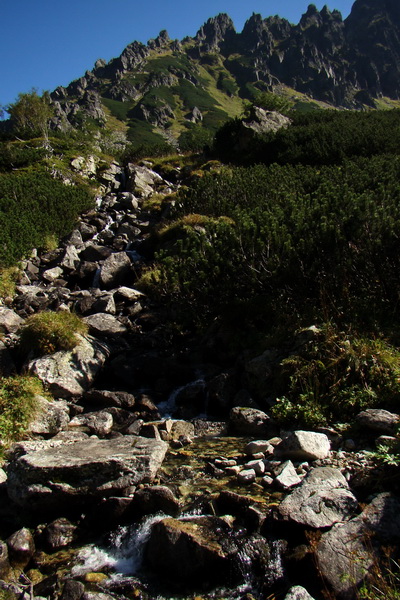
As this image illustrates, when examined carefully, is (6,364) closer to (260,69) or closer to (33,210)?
(33,210)

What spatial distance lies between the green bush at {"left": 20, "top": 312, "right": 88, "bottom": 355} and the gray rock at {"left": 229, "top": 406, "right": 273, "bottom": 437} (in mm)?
4409

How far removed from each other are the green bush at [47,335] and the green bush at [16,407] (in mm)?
1395

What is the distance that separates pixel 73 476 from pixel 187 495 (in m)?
1.50

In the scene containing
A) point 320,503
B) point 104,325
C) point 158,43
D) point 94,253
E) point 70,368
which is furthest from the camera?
point 158,43

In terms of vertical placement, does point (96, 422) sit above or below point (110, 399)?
below

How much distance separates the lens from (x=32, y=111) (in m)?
49.6

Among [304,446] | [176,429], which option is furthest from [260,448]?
[176,429]

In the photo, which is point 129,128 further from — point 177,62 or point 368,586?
point 368,586

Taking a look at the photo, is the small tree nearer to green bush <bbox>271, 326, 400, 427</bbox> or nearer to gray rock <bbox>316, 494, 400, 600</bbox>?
green bush <bbox>271, 326, 400, 427</bbox>

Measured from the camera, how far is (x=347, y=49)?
182625 mm

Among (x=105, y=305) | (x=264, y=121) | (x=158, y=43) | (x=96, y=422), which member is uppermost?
(x=158, y=43)

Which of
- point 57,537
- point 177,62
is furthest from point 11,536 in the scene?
point 177,62

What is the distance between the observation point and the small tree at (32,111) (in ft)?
151

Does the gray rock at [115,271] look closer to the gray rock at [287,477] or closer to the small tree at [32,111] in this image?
the gray rock at [287,477]
